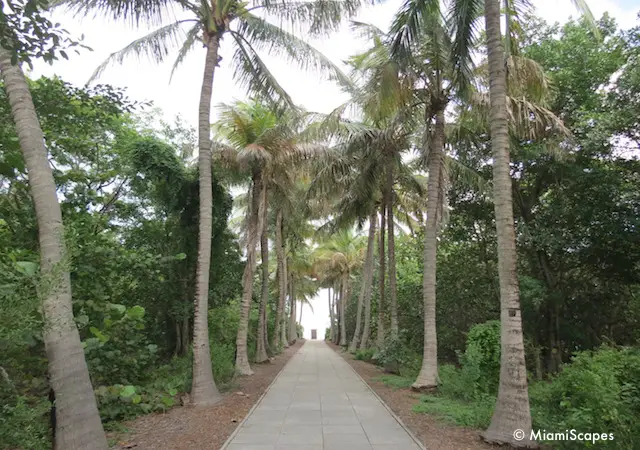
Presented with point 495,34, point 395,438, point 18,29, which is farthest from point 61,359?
point 495,34

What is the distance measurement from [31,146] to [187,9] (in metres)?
6.40

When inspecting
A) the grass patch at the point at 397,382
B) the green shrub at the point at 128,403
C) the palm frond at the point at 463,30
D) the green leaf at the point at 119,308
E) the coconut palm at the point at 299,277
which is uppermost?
the palm frond at the point at 463,30

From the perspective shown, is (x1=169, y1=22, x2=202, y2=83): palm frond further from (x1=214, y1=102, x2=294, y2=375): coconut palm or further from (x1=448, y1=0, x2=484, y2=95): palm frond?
(x1=448, y1=0, x2=484, y2=95): palm frond

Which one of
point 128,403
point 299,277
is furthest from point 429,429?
point 299,277

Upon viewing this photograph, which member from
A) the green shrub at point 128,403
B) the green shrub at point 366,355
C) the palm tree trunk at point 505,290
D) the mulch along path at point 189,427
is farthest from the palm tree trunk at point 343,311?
the palm tree trunk at point 505,290

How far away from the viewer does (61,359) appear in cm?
479

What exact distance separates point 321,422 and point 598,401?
4.39m

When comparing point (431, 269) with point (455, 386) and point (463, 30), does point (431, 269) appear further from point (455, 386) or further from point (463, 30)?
point (463, 30)

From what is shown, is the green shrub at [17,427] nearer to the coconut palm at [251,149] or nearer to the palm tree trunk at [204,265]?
the palm tree trunk at [204,265]

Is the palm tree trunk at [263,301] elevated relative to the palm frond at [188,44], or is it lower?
lower

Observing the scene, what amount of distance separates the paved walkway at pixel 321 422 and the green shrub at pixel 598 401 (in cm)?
208

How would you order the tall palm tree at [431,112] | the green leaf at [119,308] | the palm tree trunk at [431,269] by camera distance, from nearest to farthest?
1. the green leaf at [119,308]
2. the tall palm tree at [431,112]
3. the palm tree trunk at [431,269]

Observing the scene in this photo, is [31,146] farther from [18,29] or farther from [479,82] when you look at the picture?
[479,82]

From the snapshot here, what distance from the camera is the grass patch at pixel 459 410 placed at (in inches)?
278
